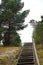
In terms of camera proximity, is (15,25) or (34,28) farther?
(15,25)

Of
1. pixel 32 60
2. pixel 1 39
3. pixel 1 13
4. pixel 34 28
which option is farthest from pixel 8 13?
pixel 32 60

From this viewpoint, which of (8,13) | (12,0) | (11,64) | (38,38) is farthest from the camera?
(12,0)

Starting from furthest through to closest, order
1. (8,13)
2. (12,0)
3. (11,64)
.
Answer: (12,0)
(8,13)
(11,64)

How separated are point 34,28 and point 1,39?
979 cm

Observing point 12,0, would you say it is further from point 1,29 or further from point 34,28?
point 34,28

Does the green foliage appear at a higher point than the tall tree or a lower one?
lower

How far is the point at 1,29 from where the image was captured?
3200 centimetres

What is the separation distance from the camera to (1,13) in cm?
3225

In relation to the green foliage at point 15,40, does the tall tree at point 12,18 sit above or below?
above

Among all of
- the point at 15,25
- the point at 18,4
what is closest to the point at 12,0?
the point at 18,4

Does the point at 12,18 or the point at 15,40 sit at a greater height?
the point at 12,18

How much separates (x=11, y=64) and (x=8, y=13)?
17.7m

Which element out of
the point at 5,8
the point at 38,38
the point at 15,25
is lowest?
the point at 38,38

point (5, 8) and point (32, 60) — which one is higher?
point (5, 8)
